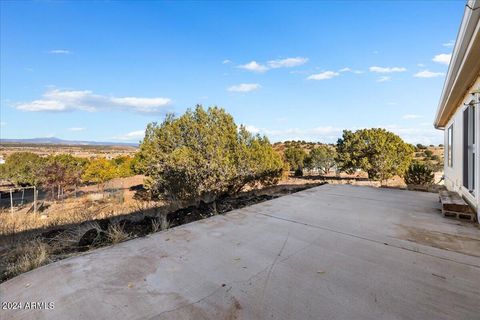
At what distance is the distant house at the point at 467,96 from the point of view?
8.71ft

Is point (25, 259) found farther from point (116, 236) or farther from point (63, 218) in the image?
point (63, 218)

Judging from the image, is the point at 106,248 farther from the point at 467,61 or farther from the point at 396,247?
the point at 467,61

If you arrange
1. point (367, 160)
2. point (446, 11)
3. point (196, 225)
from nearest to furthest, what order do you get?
point (196, 225), point (446, 11), point (367, 160)

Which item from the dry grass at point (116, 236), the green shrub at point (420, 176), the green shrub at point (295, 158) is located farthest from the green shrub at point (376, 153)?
the dry grass at point (116, 236)

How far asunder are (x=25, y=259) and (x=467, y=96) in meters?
7.46

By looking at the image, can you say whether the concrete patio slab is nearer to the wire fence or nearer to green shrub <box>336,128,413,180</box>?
the wire fence

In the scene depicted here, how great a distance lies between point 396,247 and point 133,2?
11.4 metres

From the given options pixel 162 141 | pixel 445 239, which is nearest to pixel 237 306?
pixel 445 239

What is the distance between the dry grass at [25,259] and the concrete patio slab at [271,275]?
0.70 ft

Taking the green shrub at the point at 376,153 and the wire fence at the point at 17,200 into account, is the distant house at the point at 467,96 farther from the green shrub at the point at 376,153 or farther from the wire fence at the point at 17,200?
the wire fence at the point at 17,200

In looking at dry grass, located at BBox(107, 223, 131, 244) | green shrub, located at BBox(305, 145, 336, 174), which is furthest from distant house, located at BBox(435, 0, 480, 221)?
green shrub, located at BBox(305, 145, 336, 174)

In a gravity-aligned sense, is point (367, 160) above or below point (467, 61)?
below

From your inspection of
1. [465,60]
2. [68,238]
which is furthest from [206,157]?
[465,60]

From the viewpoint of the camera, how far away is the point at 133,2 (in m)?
9.66
